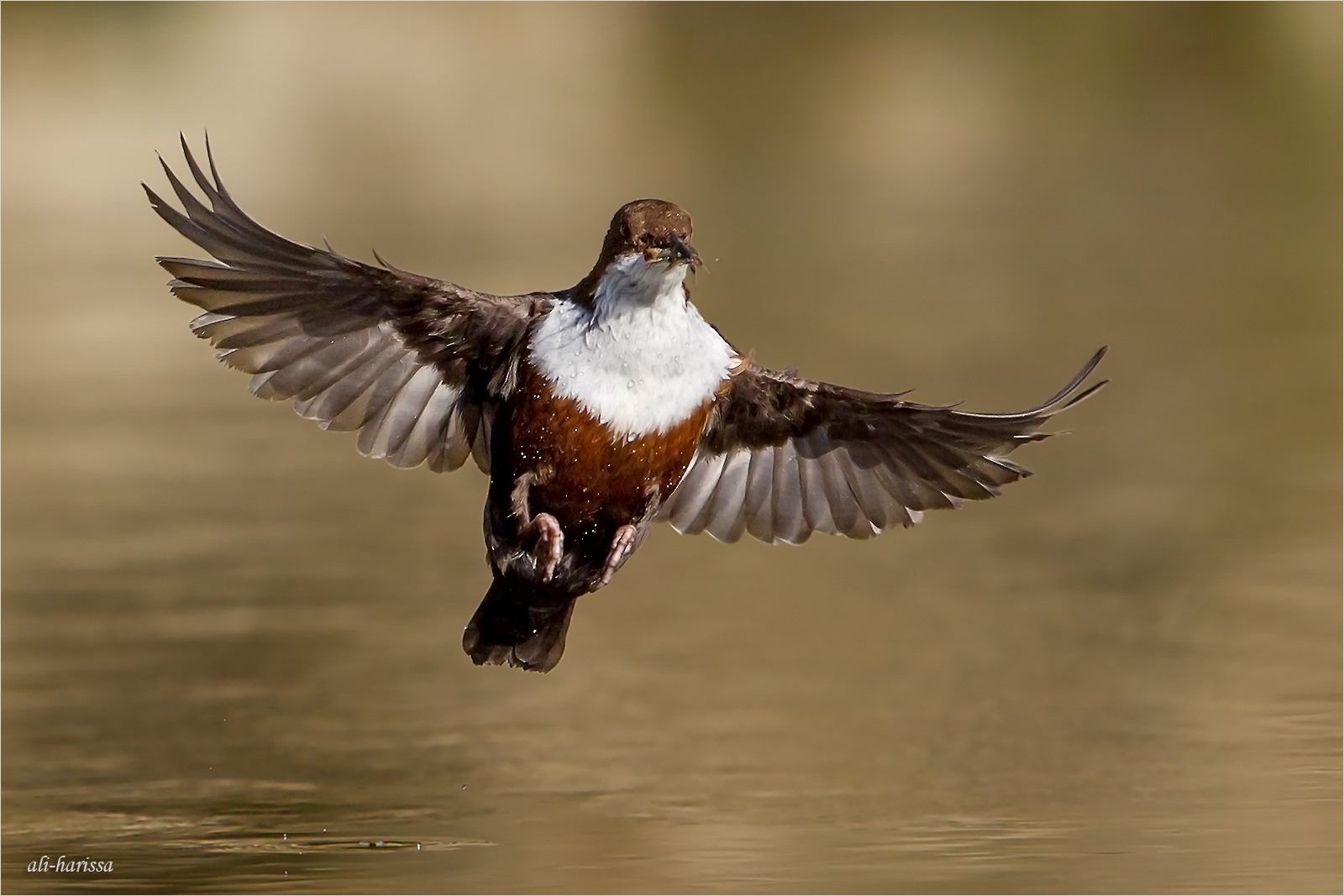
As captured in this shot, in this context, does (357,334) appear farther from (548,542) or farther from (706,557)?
(706,557)

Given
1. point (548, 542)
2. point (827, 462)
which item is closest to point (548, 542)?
point (548, 542)

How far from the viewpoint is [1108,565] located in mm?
10297

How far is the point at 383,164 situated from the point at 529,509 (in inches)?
709

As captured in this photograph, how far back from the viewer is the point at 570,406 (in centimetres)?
624

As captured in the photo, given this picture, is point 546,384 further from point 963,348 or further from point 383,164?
point 383,164

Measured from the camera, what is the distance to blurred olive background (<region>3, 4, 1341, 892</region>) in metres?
6.76

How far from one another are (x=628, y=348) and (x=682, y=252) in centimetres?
37

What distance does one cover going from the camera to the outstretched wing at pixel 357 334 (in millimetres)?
6195

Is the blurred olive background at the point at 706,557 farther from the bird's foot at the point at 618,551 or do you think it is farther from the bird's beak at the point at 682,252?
the bird's beak at the point at 682,252

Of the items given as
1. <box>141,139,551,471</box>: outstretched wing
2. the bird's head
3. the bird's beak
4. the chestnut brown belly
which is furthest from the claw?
the bird's beak

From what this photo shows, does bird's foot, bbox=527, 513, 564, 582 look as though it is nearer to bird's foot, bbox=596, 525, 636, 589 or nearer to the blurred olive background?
bird's foot, bbox=596, 525, 636, 589

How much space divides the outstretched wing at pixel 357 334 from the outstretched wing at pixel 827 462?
2.59ft

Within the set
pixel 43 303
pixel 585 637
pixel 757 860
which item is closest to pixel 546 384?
pixel 757 860

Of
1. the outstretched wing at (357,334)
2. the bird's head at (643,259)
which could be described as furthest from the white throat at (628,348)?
the outstretched wing at (357,334)
